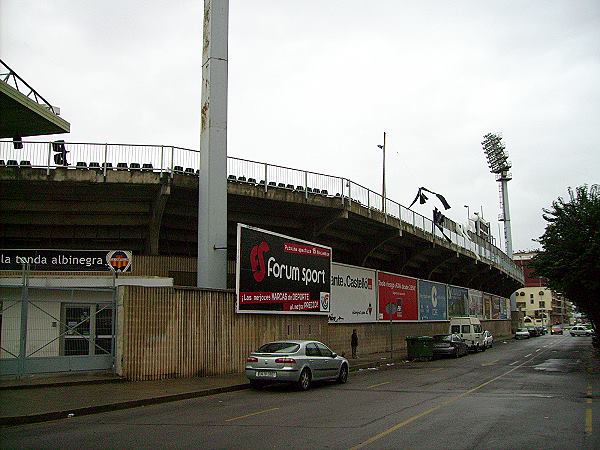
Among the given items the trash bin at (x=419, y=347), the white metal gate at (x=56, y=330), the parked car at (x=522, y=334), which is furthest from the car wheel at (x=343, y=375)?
the parked car at (x=522, y=334)

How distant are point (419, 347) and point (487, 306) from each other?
42.5 m

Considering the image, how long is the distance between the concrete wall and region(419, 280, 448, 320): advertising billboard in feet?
71.1

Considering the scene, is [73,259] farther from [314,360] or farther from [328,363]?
[328,363]

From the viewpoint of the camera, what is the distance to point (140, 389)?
1691cm

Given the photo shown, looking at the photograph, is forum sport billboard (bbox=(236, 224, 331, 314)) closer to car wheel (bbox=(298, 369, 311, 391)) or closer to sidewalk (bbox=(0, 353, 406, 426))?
sidewalk (bbox=(0, 353, 406, 426))

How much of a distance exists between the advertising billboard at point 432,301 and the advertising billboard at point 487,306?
63.9ft

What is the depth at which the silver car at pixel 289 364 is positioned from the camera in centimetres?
1797

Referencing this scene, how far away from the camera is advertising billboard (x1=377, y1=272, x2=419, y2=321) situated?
126 ft

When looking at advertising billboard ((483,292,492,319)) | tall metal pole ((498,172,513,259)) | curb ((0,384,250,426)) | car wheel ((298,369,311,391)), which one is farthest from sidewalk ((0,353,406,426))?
tall metal pole ((498,172,513,259))

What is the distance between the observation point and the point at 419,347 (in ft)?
111

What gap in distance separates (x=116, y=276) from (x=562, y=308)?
191 metres

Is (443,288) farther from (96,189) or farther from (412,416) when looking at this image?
(412,416)

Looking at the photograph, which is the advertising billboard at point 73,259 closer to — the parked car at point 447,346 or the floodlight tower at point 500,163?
the parked car at point 447,346

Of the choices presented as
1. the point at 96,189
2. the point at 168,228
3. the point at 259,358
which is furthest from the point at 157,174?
the point at 259,358
